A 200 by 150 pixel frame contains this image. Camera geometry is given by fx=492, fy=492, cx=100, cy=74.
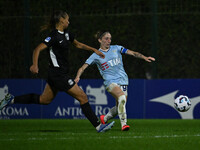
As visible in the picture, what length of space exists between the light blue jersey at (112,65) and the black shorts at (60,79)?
118 centimetres

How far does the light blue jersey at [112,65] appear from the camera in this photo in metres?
8.83

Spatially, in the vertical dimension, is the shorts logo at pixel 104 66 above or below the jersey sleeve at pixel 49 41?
below

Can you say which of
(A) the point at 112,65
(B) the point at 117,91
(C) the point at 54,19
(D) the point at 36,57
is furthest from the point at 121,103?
(C) the point at 54,19

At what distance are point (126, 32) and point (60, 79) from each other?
6.63 m

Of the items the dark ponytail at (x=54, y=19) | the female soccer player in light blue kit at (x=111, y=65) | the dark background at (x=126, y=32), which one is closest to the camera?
the dark ponytail at (x=54, y=19)

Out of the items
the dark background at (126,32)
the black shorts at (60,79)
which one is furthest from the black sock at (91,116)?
the dark background at (126,32)

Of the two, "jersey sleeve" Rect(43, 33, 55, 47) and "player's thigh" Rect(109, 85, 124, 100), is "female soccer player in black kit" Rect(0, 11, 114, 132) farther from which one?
"player's thigh" Rect(109, 85, 124, 100)

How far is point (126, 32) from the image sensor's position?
1409 centimetres

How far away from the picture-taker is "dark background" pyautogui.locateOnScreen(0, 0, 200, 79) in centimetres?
1365

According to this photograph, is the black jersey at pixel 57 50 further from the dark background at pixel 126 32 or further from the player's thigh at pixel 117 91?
the dark background at pixel 126 32

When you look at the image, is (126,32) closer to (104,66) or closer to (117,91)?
(104,66)

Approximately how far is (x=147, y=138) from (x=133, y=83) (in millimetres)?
5952

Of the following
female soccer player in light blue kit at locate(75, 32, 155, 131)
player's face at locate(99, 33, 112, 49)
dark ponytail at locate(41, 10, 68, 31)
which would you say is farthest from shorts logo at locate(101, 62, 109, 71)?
dark ponytail at locate(41, 10, 68, 31)

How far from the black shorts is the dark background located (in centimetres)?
569
